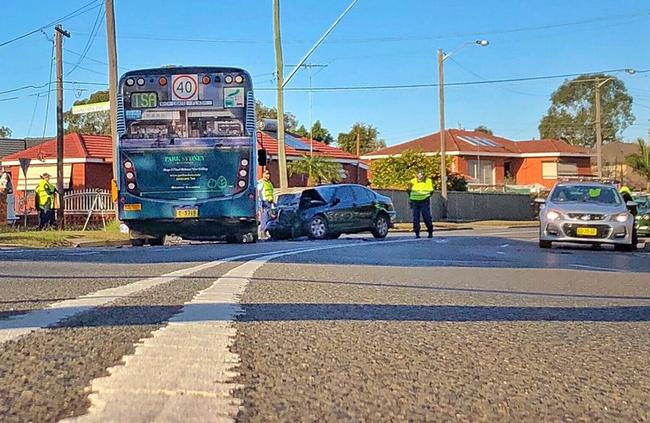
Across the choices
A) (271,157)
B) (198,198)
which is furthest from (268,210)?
(271,157)

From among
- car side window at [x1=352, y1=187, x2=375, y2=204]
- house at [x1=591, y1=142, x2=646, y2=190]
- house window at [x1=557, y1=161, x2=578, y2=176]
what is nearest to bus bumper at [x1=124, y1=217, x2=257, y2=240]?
car side window at [x1=352, y1=187, x2=375, y2=204]

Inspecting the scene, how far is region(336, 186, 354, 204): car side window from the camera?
66.8 feet

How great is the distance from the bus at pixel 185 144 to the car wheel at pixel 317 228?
424 centimetres

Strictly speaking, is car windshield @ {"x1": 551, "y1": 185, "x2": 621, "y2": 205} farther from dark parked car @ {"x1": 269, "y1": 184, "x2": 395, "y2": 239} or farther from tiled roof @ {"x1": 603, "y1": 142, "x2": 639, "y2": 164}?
tiled roof @ {"x1": 603, "y1": 142, "x2": 639, "y2": 164}

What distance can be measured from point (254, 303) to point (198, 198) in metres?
9.81

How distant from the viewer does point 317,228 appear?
20016 mm

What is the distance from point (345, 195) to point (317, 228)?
1154mm

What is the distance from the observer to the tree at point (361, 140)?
260 feet

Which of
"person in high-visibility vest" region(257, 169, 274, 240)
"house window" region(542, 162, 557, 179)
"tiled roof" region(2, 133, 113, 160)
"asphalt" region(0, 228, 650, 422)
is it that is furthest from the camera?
"house window" region(542, 162, 557, 179)

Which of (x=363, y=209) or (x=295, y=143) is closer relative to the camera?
(x=363, y=209)

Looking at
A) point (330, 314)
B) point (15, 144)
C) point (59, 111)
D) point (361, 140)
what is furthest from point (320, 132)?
point (330, 314)

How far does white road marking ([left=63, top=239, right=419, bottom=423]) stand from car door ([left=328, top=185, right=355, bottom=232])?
48.5ft

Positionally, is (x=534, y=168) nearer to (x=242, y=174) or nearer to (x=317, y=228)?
(x=317, y=228)

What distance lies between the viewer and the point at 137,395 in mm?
3242
